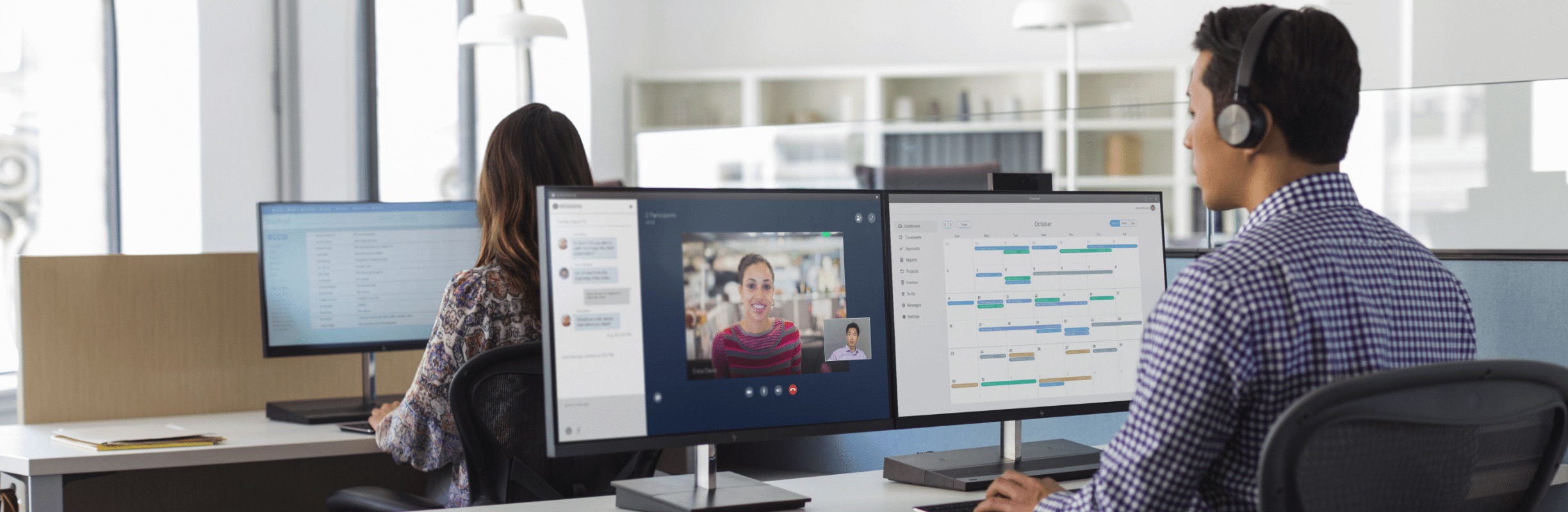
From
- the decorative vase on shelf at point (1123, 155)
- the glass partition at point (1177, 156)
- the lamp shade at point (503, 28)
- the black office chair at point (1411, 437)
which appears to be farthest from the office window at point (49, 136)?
the decorative vase on shelf at point (1123, 155)

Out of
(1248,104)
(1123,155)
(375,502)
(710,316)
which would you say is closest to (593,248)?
(710,316)

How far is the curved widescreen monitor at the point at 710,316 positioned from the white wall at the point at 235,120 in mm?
2976

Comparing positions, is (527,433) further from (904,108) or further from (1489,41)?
(904,108)

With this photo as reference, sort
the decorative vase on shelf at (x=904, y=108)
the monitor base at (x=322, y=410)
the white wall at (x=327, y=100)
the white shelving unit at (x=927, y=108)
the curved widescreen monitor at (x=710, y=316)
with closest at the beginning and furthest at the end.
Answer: the curved widescreen monitor at (x=710, y=316) → the monitor base at (x=322, y=410) → the white wall at (x=327, y=100) → the white shelving unit at (x=927, y=108) → the decorative vase on shelf at (x=904, y=108)

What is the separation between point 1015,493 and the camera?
133 centimetres

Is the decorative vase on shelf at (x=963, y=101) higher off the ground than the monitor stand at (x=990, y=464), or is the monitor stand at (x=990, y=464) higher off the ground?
the decorative vase on shelf at (x=963, y=101)

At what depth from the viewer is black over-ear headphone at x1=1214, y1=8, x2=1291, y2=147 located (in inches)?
42.9

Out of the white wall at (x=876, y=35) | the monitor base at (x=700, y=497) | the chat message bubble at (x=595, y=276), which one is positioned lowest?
the monitor base at (x=700, y=497)

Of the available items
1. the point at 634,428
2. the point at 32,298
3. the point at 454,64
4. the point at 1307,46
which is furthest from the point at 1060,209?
the point at 454,64

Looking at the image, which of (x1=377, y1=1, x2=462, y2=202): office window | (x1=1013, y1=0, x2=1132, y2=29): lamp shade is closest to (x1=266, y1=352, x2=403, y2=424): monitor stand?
(x1=1013, y1=0, x2=1132, y2=29): lamp shade

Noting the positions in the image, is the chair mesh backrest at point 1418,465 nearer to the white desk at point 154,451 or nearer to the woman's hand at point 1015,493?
the woman's hand at point 1015,493

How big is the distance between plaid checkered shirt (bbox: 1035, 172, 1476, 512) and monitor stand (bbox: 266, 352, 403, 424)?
153 centimetres

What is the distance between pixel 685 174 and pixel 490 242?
5.22 ft

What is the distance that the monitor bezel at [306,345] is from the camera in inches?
88.9
